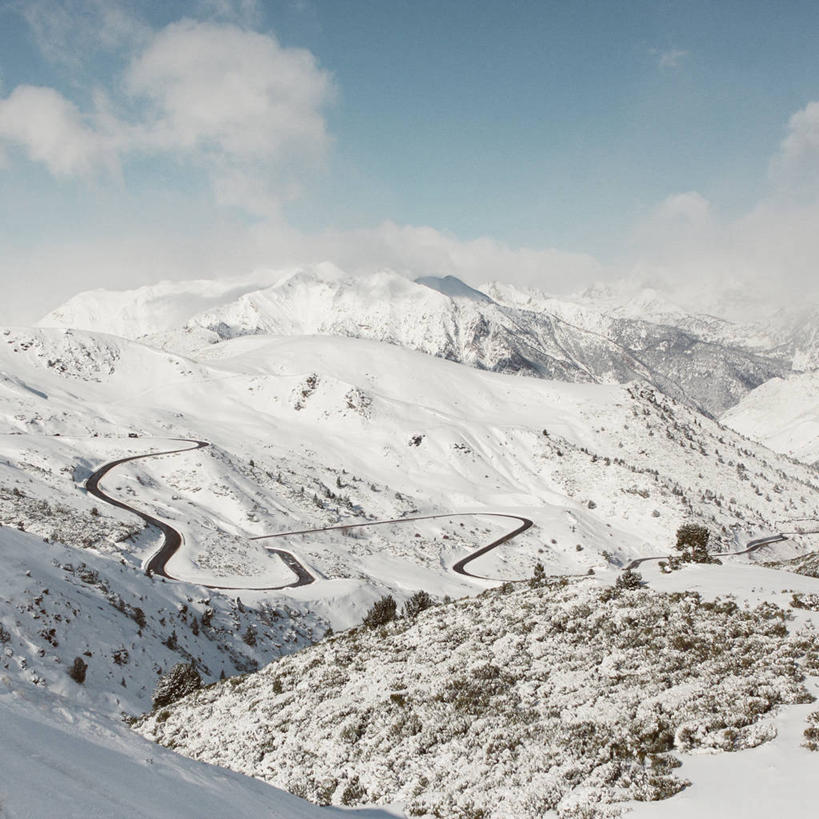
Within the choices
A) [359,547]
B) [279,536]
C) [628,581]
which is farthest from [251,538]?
[628,581]

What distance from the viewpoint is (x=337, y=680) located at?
19.9 meters

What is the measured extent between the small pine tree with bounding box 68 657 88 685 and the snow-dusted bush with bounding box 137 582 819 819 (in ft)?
10.0

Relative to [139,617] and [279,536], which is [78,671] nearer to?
[139,617]

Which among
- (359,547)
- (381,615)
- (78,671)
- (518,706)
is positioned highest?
(359,547)

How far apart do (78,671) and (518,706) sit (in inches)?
658

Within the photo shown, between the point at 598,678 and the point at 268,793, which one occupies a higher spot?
the point at 598,678

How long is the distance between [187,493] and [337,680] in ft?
218

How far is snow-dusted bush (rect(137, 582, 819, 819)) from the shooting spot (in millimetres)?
11570

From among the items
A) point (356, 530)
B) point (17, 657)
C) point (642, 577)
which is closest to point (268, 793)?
point (17, 657)

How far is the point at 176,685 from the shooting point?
72.5ft

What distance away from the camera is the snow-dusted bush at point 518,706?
11.6m

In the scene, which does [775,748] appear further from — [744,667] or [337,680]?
[337,680]

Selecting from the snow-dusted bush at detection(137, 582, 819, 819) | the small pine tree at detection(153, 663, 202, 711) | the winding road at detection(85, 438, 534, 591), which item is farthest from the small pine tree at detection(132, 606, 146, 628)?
the winding road at detection(85, 438, 534, 591)

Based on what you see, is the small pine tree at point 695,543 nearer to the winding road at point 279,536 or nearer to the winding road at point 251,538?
the winding road at point 279,536
